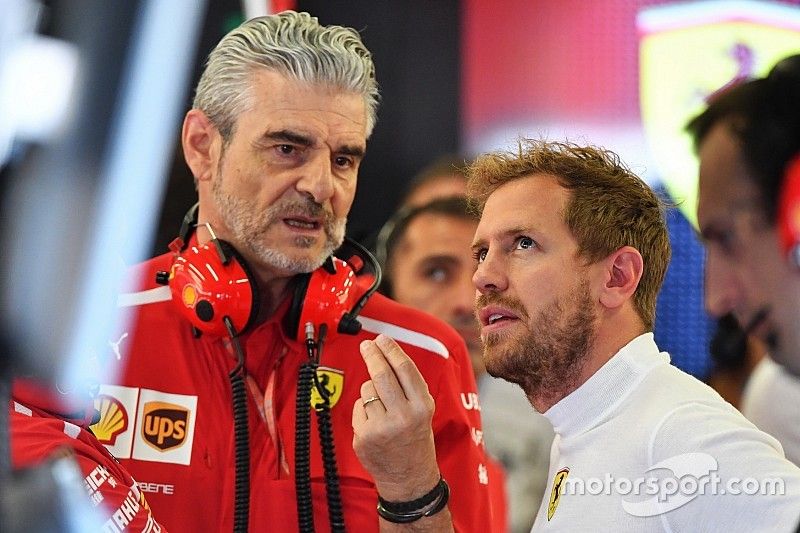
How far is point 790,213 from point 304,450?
94 cm

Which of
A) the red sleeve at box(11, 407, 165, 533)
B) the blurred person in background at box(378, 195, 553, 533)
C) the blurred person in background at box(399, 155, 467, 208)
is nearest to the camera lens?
the red sleeve at box(11, 407, 165, 533)

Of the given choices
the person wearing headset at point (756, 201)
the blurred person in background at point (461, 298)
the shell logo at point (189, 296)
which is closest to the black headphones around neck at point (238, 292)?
the shell logo at point (189, 296)

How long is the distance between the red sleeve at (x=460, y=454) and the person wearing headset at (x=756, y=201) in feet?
2.71

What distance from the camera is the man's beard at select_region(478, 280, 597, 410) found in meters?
1.52

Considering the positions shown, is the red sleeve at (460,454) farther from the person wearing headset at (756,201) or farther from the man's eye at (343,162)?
the person wearing headset at (756,201)

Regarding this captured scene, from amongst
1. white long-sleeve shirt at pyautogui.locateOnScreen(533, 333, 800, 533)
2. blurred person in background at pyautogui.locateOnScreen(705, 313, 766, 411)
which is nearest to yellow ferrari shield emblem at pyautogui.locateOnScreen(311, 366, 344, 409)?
white long-sleeve shirt at pyautogui.locateOnScreen(533, 333, 800, 533)

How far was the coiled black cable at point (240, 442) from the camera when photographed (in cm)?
154

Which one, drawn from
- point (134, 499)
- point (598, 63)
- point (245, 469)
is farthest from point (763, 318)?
point (598, 63)

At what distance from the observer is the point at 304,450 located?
1596mm

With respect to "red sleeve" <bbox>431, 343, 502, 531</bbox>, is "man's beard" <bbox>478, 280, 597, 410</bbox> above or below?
above

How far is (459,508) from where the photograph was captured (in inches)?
67.2

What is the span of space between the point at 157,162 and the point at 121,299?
0.74 ft

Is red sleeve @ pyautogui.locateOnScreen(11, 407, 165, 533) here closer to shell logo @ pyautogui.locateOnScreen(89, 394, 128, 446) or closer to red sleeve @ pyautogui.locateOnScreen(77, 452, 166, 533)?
red sleeve @ pyautogui.locateOnScreen(77, 452, 166, 533)

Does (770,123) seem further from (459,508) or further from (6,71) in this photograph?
(459,508)
